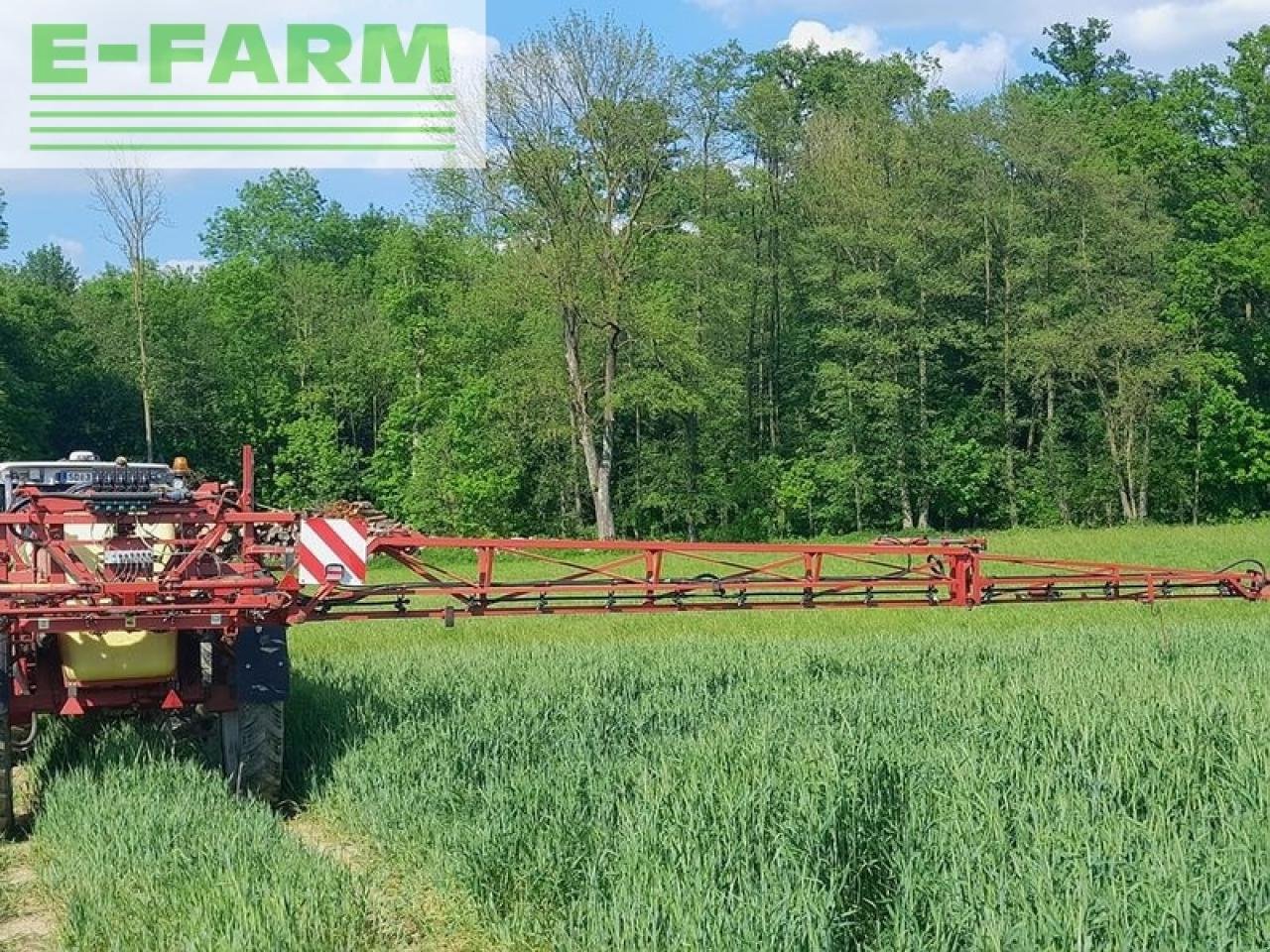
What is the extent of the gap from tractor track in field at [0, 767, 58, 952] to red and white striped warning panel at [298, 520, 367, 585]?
2.24 m

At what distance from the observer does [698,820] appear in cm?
509

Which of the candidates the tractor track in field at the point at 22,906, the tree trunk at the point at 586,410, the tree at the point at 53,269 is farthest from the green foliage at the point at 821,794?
the tree at the point at 53,269

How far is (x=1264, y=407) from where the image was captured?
44812mm

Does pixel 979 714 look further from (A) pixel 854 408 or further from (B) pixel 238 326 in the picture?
(B) pixel 238 326

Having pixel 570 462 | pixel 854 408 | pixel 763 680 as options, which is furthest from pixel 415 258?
pixel 763 680

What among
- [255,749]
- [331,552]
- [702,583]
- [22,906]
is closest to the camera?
[22,906]

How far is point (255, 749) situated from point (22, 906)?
6.32 ft

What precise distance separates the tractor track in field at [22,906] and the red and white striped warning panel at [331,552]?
88.3 inches

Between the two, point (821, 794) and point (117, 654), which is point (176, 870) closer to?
point (117, 654)

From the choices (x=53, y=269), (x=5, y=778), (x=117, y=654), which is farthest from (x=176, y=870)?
(x=53, y=269)

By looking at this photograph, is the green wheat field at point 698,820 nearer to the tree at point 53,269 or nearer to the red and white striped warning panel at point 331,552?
the red and white striped warning panel at point 331,552

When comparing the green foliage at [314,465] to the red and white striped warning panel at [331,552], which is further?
the green foliage at [314,465]

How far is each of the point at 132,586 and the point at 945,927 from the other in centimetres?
500

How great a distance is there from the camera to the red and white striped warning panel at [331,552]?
7.82 m
